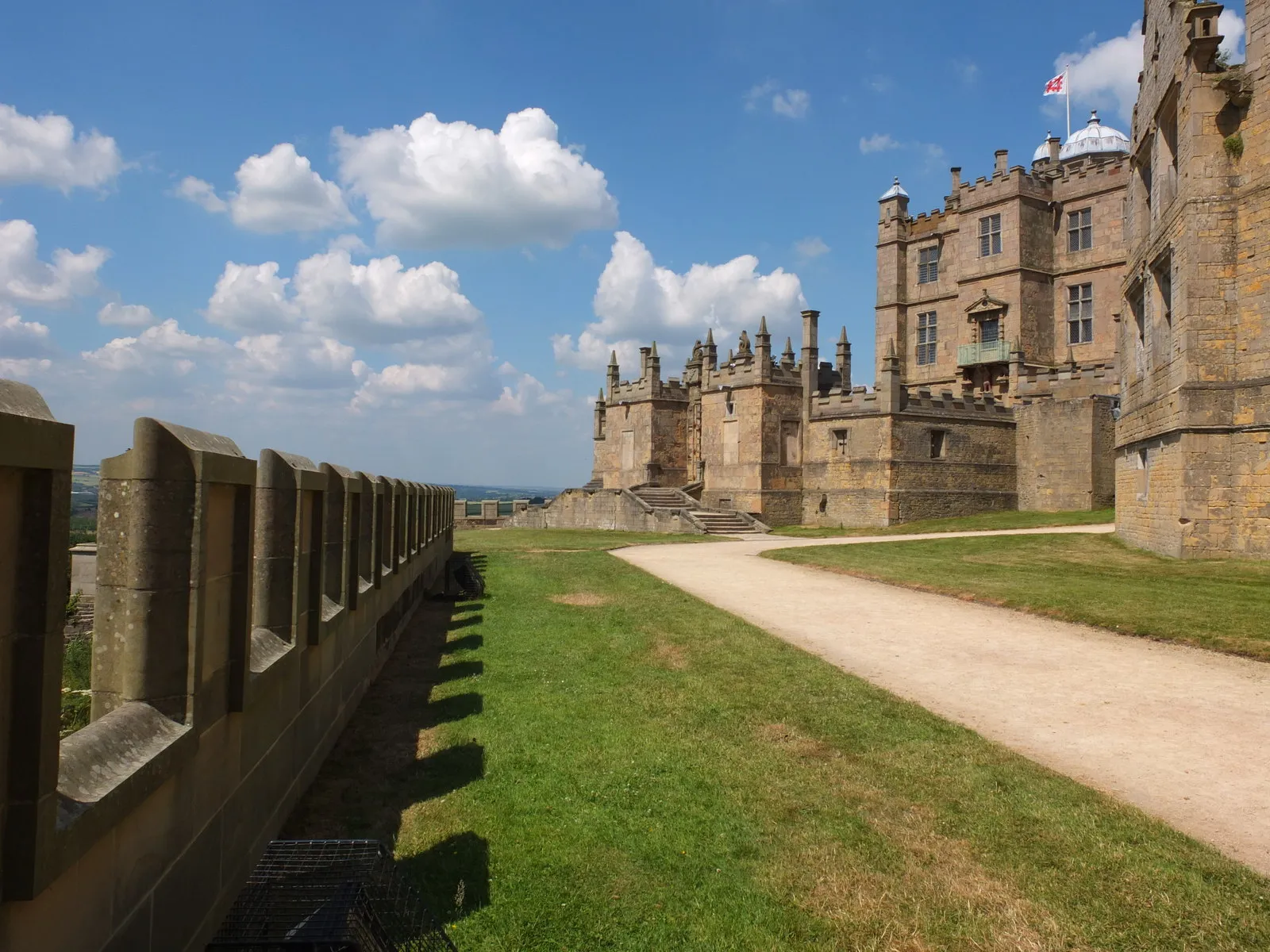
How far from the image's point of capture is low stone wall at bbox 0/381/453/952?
246cm

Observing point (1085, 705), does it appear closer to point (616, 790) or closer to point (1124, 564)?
point (616, 790)

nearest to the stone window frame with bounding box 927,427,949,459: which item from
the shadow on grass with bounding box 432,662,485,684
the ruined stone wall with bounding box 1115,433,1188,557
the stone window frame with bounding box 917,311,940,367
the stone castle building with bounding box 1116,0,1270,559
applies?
the stone window frame with bounding box 917,311,940,367

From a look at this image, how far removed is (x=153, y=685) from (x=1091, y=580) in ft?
51.8

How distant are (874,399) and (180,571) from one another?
3428 centimetres

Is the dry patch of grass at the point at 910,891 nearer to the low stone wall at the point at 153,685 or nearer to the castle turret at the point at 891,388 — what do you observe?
the low stone wall at the point at 153,685

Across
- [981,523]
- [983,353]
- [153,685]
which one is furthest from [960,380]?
[153,685]

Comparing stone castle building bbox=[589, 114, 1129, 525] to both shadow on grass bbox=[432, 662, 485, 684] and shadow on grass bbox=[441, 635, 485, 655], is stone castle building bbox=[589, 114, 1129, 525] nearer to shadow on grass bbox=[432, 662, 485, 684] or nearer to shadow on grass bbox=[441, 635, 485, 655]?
shadow on grass bbox=[441, 635, 485, 655]

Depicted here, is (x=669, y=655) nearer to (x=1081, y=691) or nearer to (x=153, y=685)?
(x=1081, y=691)

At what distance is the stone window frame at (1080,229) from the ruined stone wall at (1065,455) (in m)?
8.27

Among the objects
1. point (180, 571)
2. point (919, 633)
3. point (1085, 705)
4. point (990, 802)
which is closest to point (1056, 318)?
point (919, 633)

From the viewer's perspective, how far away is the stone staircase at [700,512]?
35.8 meters

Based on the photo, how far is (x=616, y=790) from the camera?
557 cm

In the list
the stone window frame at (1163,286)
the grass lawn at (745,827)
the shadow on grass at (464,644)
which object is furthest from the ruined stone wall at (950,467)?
the grass lawn at (745,827)

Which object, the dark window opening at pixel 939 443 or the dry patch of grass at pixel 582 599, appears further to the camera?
the dark window opening at pixel 939 443
